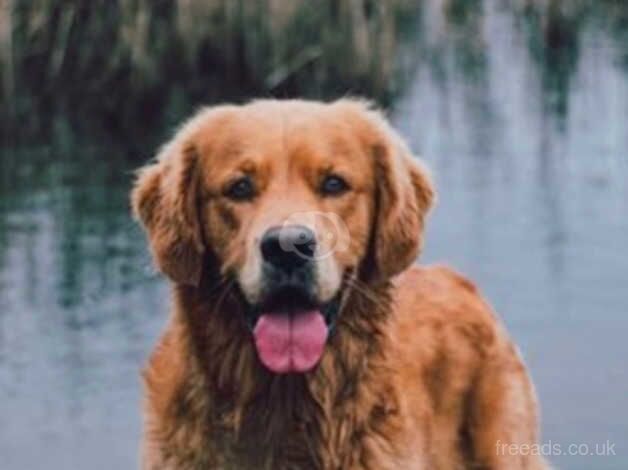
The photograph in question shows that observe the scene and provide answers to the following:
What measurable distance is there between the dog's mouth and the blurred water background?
15.3 feet

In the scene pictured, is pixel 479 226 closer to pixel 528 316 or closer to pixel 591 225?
pixel 591 225

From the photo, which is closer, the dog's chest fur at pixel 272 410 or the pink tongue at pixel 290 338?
the pink tongue at pixel 290 338

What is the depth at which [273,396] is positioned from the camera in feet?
22.5

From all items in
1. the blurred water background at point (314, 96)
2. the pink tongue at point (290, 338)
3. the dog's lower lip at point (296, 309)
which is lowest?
the blurred water background at point (314, 96)

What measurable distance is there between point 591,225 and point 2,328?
4.36 meters

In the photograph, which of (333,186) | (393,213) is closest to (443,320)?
(393,213)

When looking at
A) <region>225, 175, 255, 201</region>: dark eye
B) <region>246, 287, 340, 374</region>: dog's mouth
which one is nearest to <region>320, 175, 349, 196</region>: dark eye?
<region>225, 175, 255, 201</region>: dark eye

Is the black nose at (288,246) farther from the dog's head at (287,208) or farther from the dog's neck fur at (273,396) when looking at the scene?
the dog's neck fur at (273,396)

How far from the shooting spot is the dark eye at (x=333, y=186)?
261 inches

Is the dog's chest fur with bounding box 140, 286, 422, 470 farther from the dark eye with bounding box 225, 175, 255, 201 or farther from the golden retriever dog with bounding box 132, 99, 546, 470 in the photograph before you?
the dark eye with bounding box 225, 175, 255, 201

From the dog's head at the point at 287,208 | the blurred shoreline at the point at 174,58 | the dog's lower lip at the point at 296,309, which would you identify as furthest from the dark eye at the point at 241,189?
the blurred shoreline at the point at 174,58

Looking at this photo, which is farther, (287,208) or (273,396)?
(273,396)

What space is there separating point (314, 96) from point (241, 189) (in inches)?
507

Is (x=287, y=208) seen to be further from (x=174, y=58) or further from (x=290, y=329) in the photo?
(x=174, y=58)
